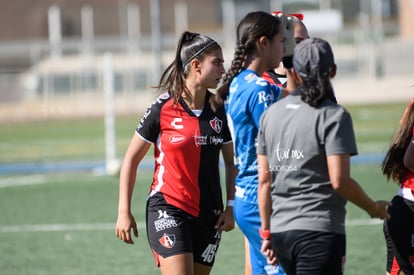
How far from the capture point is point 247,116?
5.18 m

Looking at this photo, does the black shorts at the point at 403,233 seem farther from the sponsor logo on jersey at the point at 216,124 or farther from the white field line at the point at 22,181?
the white field line at the point at 22,181

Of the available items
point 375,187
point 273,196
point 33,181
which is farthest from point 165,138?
point 33,181

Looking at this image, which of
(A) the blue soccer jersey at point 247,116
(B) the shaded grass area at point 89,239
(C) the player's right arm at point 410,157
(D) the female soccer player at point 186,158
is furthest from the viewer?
(B) the shaded grass area at point 89,239

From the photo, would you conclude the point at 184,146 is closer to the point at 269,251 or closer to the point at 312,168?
the point at 269,251

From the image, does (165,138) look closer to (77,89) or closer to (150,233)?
(150,233)

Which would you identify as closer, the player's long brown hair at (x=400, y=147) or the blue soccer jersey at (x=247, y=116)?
the blue soccer jersey at (x=247, y=116)

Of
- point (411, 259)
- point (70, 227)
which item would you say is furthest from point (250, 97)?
point (70, 227)

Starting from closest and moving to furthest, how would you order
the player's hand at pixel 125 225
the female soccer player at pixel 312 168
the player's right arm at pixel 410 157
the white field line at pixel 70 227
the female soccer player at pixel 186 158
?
the female soccer player at pixel 312 168 → the player's right arm at pixel 410 157 → the player's hand at pixel 125 225 → the female soccer player at pixel 186 158 → the white field line at pixel 70 227

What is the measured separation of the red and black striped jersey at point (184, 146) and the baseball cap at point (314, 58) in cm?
142

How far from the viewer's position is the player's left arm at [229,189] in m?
6.07

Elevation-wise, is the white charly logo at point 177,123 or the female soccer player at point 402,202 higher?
the white charly logo at point 177,123

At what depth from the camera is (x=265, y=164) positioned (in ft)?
15.8

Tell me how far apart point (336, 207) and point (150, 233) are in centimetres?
173

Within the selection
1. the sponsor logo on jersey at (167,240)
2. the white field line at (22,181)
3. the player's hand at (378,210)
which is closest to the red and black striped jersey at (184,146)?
the sponsor logo on jersey at (167,240)
